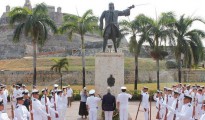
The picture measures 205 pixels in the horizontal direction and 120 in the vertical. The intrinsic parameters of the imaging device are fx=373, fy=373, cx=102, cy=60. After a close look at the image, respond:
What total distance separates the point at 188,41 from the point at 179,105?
15.3 m

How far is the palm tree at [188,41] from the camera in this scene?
25.8 metres

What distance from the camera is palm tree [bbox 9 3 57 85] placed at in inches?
1014

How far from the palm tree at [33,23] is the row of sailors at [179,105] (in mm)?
11901

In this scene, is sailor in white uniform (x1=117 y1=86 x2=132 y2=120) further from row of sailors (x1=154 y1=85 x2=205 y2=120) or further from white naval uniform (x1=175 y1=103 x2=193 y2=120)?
white naval uniform (x1=175 y1=103 x2=193 y2=120)

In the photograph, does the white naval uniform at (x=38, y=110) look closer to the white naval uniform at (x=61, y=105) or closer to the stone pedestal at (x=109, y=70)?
the white naval uniform at (x=61, y=105)

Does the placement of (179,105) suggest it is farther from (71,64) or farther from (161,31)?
(71,64)

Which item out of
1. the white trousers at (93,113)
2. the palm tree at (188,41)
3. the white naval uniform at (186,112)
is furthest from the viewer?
the palm tree at (188,41)

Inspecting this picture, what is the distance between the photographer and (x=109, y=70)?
14562mm

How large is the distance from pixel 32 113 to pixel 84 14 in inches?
724

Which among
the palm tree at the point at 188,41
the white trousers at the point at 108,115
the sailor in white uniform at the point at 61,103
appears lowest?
the white trousers at the point at 108,115

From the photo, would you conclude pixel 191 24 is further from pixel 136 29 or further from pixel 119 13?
A: pixel 119 13

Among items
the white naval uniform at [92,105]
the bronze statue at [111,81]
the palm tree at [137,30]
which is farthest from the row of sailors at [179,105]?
the palm tree at [137,30]

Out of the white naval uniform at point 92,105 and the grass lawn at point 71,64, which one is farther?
the grass lawn at point 71,64

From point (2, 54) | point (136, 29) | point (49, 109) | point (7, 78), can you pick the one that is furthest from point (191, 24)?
point (2, 54)
